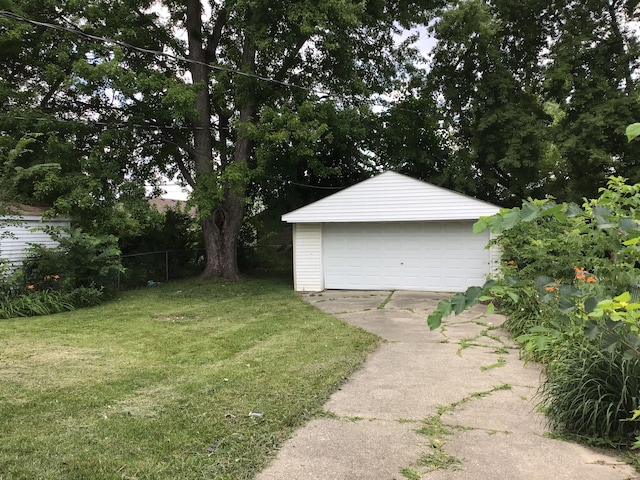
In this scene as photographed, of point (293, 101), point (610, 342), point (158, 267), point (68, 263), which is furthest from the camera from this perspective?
point (158, 267)

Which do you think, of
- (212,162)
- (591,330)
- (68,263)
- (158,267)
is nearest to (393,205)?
(212,162)

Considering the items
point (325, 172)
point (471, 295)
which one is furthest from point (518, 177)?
point (471, 295)

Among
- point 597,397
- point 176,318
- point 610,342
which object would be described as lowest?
point 176,318

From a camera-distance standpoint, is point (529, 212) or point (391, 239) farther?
point (391, 239)

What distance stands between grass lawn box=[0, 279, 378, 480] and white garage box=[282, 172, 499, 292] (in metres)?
4.21

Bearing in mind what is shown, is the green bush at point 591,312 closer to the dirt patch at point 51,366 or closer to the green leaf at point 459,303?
the green leaf at point 459,303

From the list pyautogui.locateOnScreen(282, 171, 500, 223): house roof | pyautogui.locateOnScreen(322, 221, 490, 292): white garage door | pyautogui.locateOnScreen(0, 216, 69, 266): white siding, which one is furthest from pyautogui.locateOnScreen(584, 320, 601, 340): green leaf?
pyautogui.locateOnScreen(0, 216, 69, 266): white siding

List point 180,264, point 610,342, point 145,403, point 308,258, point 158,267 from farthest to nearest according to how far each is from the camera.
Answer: point 180,264
point 158,267
point 308,258
point 145,403
point 610,342

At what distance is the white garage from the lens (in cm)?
1171

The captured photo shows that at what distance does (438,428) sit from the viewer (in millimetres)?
3572

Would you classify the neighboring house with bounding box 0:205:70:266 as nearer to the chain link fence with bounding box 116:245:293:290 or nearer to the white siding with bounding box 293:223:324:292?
the chain link fence with bounding box 116:245:293:290

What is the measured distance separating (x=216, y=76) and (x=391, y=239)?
7.21 m

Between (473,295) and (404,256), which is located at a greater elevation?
(473,295)

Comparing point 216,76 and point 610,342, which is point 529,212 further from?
point 216,76
